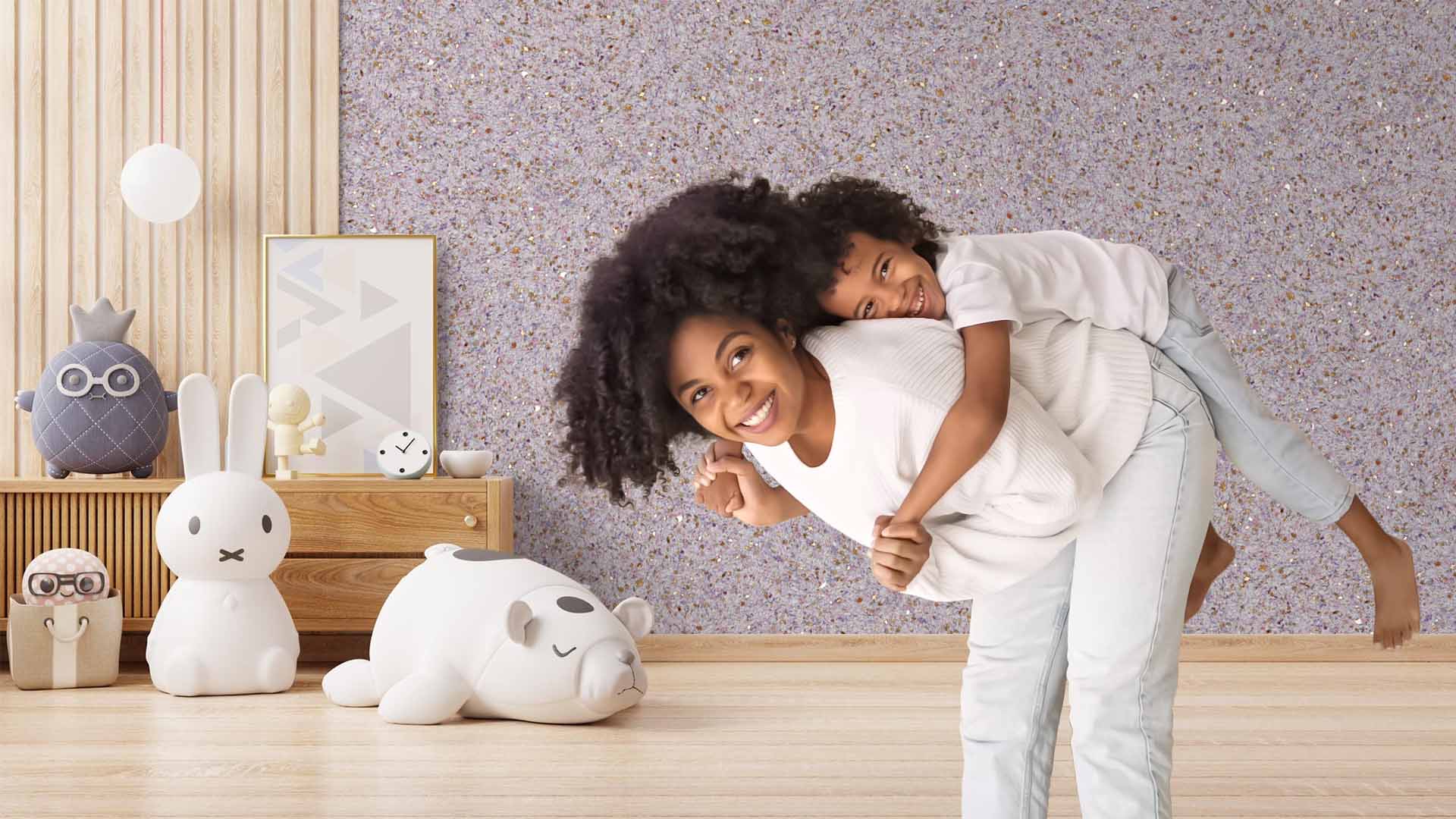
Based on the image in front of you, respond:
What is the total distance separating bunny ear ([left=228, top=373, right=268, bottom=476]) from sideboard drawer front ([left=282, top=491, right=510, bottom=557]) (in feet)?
0.41

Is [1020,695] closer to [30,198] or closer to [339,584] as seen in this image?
[339,584]

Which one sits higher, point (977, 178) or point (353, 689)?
point (977, 178)

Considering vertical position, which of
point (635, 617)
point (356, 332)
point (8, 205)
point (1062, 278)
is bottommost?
point (635, 617)

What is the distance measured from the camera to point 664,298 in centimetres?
101

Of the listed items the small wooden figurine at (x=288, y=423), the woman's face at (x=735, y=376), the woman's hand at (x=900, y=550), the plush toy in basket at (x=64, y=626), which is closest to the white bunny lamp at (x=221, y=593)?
the plush toy in basket at (x=64, y=626)

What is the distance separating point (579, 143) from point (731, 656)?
136 centimetres

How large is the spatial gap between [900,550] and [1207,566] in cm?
43

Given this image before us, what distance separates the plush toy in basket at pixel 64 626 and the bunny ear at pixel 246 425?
37 centimetres

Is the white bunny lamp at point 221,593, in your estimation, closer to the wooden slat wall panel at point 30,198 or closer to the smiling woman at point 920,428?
the wooden slat wall panel at point 30,198

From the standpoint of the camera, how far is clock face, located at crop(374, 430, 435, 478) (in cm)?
272

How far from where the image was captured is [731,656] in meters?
2.86

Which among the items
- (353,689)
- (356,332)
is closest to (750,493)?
(353,689)

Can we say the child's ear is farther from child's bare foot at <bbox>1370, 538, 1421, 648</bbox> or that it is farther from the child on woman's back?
child's bare foot at <bbox>1370, 538, 1421, 648</bbox>

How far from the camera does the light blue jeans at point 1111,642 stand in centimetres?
104
